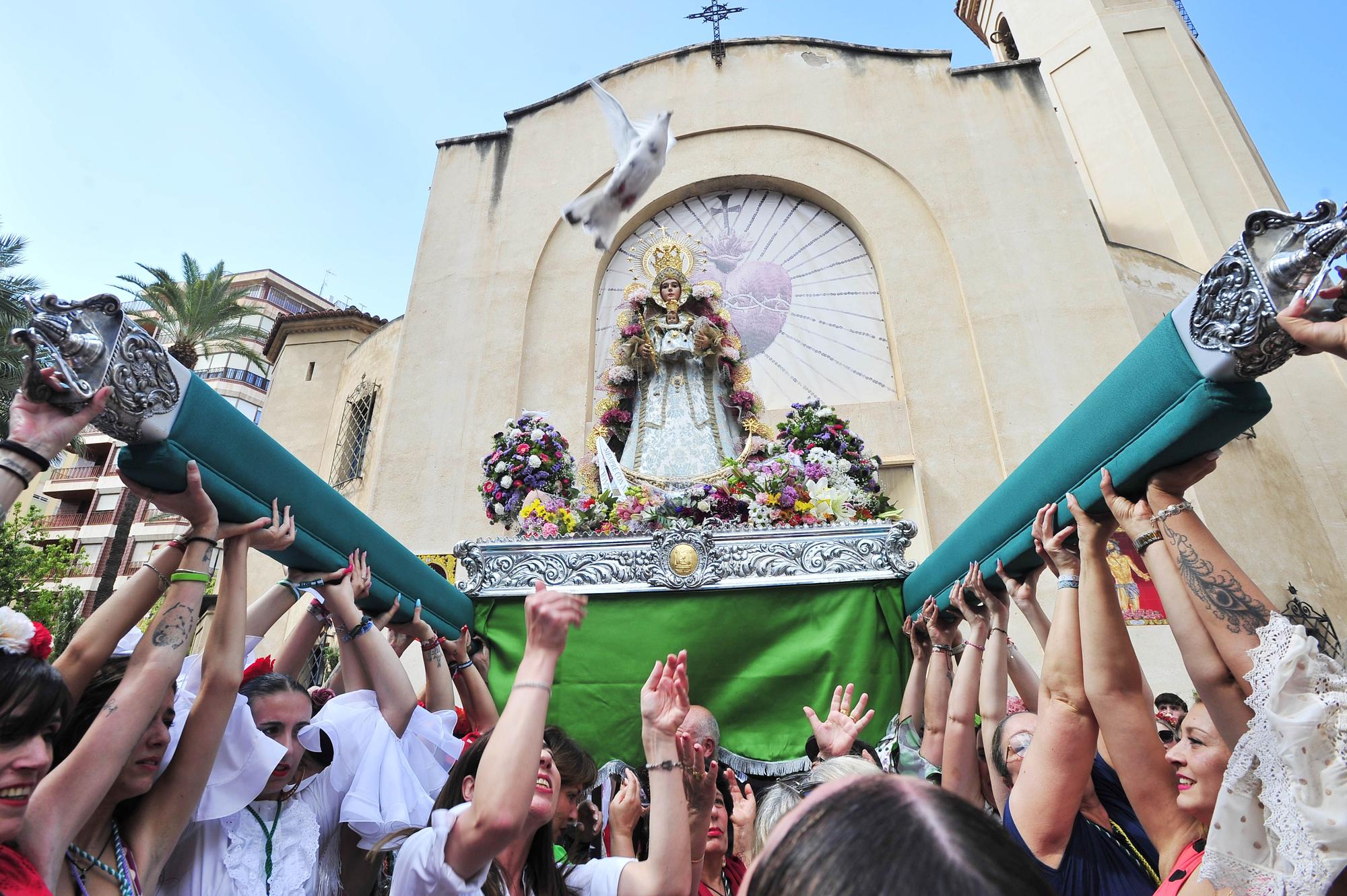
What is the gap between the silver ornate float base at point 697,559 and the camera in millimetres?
4398

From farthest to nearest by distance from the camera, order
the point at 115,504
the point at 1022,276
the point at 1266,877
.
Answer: the point at 115,504 < the point at 1022,276 < the point at 1266,877

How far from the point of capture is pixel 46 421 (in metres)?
1.78

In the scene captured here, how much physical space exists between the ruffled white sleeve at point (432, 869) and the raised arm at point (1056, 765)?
4.13 ft

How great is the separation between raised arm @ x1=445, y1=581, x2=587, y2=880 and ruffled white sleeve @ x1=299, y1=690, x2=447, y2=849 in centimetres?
102

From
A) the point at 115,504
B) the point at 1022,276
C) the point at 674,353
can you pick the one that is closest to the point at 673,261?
the point at 674,353

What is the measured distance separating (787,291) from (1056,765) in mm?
8862

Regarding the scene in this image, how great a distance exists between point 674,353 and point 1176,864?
197 inches

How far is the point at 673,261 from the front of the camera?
6910 mm

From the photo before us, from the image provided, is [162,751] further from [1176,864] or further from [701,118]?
[701,118]

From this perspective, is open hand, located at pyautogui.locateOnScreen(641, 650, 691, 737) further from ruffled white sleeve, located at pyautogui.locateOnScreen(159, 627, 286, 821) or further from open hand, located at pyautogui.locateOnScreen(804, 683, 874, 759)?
ruffled white sleeve, located at pyautogui.locateOnScreen(159, 627, 286, 821)

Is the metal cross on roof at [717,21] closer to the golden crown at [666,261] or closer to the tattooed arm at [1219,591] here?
the golden crown at [666,261]

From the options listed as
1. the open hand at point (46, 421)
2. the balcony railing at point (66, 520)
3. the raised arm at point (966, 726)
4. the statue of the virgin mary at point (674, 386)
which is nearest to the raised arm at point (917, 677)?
the raised arm at point (966, 726)

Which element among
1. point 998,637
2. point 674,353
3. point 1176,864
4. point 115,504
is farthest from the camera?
point 115,504

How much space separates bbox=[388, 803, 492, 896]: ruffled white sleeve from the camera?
1.49 m
